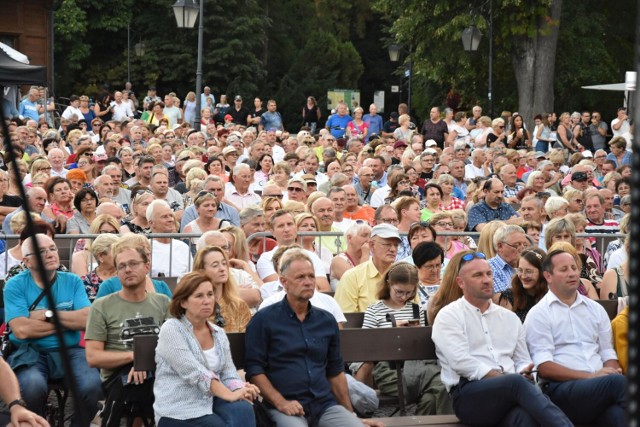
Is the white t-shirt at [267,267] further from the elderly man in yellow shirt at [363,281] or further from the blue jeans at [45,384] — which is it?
the blue jeans at [45,384]

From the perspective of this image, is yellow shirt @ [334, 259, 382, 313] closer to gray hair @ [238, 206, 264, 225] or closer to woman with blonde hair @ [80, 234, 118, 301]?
woman with blonde hair @ [80, 234, 118, 301]

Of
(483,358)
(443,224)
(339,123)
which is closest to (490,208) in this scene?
(443,224)

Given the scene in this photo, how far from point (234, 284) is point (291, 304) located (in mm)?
841

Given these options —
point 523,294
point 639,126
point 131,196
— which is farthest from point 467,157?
point 639,126

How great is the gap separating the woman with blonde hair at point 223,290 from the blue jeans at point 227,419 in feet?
2.98

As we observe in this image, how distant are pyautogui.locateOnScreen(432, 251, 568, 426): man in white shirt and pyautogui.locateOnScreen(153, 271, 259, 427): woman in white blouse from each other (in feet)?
4.31

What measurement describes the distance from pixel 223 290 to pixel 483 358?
1778 millimetres

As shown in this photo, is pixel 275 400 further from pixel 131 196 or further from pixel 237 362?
pixel 131 196

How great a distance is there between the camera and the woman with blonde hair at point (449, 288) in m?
7.44

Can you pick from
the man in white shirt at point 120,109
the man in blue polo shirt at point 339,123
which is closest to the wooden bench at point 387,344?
the man in blue polo shirt at point 339,123

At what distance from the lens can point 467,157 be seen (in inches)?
802

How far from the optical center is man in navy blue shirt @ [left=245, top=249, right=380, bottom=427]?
685cm

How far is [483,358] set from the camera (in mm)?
7277

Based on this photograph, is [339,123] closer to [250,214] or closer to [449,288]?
[250,214]
